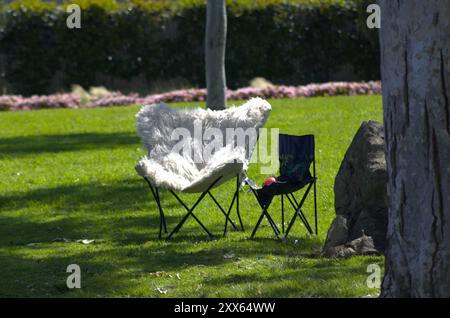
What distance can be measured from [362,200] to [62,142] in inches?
315

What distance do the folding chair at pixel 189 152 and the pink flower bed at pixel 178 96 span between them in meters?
10.6

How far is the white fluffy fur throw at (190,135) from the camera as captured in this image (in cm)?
957

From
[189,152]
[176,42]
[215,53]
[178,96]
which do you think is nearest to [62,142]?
[215,53]

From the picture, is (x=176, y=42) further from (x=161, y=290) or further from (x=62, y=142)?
(x=161, y=290)

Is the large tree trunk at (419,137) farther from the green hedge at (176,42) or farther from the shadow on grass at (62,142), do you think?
the green hedge at (176,42)

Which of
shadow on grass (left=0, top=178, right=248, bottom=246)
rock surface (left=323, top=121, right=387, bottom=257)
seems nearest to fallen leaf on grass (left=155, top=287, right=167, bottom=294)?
rock surface (left=323, top=121, right=387, bottom=257)

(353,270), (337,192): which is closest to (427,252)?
(353,270)

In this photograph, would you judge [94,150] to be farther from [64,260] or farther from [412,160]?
[412,160]

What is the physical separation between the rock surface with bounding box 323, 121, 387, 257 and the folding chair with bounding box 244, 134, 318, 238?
1.04 ft

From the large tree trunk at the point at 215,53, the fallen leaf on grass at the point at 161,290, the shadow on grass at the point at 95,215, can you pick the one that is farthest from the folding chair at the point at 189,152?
the large tree trunk at the point at 215,53

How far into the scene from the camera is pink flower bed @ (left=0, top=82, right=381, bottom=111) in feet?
69.2

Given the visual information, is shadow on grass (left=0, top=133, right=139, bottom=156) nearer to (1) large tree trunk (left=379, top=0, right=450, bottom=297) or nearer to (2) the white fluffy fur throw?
(2) the white fluffy fur throw
